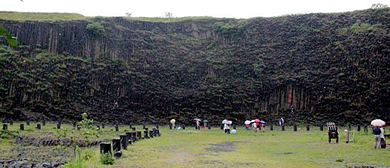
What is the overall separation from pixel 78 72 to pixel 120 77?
422 centimetres

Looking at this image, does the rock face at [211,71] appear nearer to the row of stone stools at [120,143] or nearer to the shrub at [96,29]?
the shrub at [96,29]

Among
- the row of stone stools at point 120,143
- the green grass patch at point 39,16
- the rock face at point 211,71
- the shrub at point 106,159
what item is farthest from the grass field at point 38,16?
the shrub at point 106,159

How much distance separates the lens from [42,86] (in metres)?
37.2

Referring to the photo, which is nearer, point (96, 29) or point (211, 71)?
point (211, 71)

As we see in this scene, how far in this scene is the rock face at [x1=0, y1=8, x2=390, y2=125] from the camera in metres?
36.4

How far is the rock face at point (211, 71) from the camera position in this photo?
3638cm

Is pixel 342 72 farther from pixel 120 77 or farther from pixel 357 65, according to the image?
pixel 120 77

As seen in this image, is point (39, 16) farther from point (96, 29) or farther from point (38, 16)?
point (96, 29)

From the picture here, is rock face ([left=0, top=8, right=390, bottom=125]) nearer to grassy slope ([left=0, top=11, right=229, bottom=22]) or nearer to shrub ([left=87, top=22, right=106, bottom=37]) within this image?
shrub ([left=87, top=22, right=106, bottom=37])

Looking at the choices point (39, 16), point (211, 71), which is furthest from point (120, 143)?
point (39, 16)

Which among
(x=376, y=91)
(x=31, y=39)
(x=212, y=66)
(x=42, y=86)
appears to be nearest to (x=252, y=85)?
(x=212, y=66)

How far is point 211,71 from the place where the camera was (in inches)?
1649

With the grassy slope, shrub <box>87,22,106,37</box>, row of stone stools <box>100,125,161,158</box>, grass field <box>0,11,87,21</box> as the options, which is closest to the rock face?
shrub <box>87,22,106,37</box>

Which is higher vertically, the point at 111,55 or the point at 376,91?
the point at 111,55
